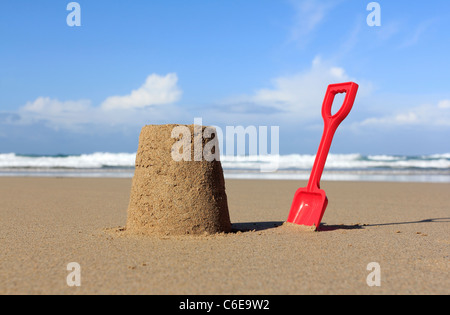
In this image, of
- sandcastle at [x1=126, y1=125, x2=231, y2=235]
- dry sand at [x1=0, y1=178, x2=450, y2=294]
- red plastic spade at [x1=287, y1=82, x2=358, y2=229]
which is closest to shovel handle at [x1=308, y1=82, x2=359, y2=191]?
red plastic spade at [x1=287, y1=82, x2=358, y2=229]

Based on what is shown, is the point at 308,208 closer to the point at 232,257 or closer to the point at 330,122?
the point at 330,122

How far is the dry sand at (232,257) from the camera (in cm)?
279

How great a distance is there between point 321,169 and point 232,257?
6.48 ft

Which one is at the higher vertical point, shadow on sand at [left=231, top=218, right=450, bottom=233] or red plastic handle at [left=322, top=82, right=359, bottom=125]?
red plastic handle at [left=322, top=82, right=359, bottom=125]

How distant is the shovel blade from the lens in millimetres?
4961

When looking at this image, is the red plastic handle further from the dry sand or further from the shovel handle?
the dry sand

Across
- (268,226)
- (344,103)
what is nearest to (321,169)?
(344,103)

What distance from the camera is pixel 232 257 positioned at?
356cm

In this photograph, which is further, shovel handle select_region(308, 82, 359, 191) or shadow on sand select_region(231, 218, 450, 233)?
shadow on sand select_region(231, 218, 450, 233)

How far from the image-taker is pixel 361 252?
12.7 ft
